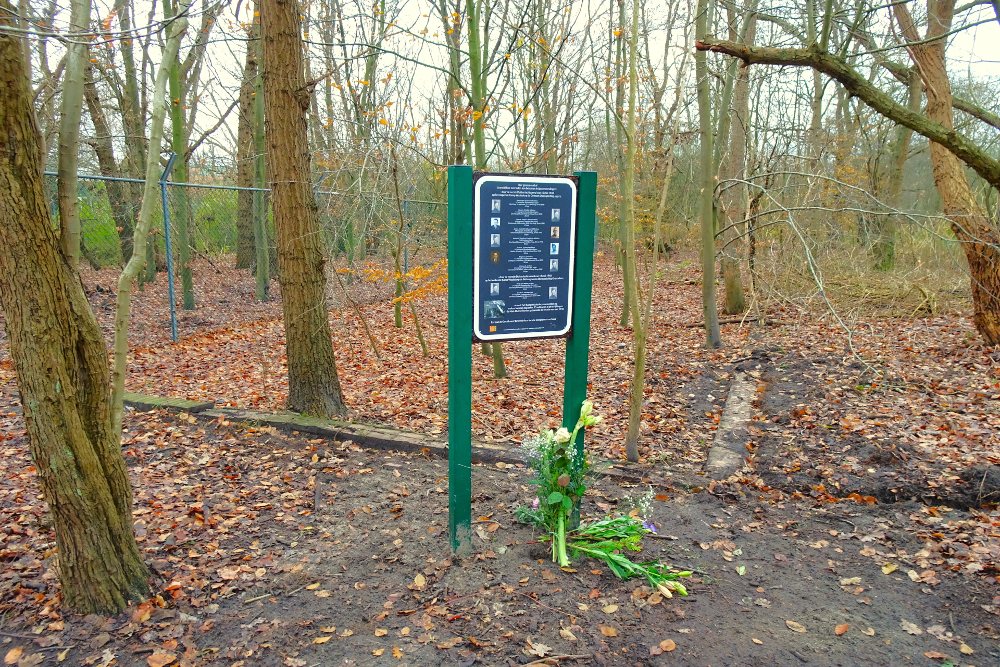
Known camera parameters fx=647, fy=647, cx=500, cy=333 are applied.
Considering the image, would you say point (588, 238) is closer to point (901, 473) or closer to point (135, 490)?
point (901, 473)

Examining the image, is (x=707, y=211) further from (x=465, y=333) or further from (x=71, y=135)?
(x=71, y=135)

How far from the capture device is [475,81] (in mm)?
7203

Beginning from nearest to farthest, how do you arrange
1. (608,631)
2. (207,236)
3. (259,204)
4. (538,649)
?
(538,649)
(608,631)
(259,204)
(207,236)

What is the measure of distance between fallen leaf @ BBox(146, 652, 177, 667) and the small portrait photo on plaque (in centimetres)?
216

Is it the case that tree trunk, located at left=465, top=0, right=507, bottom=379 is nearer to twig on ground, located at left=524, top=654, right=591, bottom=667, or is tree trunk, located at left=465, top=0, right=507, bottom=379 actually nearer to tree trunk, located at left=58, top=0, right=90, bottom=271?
tree trunk, located at left=58, top=0, right=90, bottom=271

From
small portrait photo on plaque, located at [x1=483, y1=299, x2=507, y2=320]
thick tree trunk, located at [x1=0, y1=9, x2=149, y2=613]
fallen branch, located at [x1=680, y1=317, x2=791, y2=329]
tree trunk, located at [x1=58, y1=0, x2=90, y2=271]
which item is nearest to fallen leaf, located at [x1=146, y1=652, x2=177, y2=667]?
thick tree trunk, located at [x1=0, y1=9, x2=149, y2=613]

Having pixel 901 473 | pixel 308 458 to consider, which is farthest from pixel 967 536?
pixel 308 458

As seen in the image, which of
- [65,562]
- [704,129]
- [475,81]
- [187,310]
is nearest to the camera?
[65,562]

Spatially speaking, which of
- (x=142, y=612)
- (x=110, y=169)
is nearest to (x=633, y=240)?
(x=142, y=612)

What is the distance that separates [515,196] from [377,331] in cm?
801

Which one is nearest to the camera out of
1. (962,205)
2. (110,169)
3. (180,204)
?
(962,205)

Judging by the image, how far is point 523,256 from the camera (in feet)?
11.7

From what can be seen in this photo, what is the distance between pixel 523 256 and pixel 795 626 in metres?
2.30

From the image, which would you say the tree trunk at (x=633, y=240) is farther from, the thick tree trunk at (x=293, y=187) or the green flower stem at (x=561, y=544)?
the thick tree trunk at (x=293, y=187)
